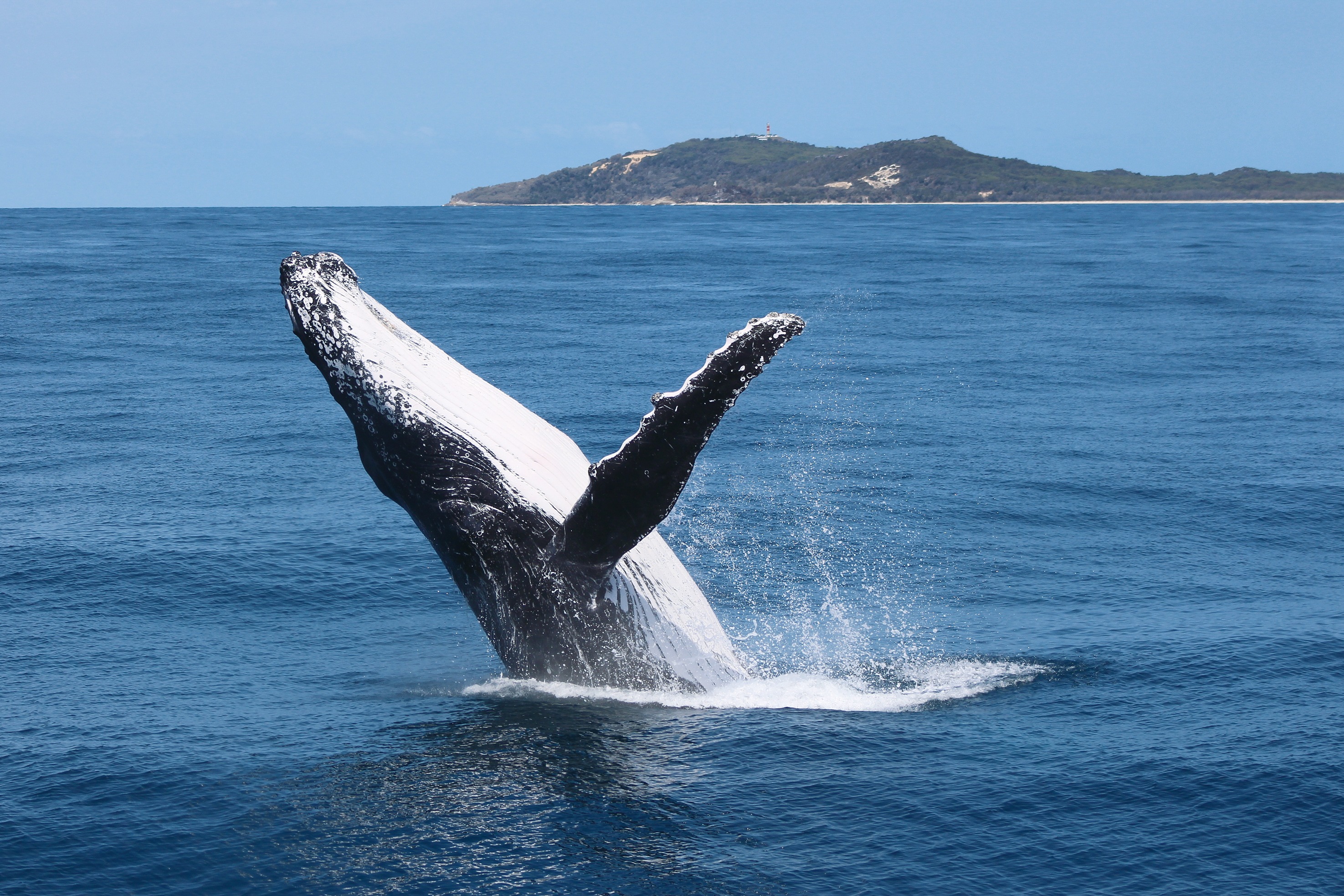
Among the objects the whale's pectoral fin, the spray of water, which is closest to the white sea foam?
the spray of water

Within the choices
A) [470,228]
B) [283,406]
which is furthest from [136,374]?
[470,228]

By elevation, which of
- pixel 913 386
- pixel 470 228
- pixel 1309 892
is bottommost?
pixel 1309 892

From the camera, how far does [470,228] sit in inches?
4690

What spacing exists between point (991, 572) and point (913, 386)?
13976 mm

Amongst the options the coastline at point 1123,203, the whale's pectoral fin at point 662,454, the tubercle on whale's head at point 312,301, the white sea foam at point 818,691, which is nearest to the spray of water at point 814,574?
the white sea foam at point 818,691

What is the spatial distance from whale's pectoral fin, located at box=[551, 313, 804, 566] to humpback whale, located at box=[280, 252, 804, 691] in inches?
0.7

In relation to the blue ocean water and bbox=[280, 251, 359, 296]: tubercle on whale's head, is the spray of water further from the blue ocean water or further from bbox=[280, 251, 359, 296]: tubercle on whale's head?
bbox=[280, 251, 359, 296]: tubercle on whale's head

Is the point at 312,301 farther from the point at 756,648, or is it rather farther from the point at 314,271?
the point at 756,648

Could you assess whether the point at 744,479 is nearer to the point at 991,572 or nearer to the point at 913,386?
the point at 991,572

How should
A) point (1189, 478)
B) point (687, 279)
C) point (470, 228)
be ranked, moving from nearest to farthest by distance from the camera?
point (1189, 478), point (687, 279), point (470, 228)

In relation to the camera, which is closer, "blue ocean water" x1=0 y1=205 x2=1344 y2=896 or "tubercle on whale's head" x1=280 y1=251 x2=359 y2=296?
"blue ocean water" x1=0 y1=205 x2=1344 y2=896

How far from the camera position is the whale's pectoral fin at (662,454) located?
7.30m

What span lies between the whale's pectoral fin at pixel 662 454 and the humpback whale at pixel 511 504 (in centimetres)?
2

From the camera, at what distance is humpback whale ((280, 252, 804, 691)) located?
8.87 m
